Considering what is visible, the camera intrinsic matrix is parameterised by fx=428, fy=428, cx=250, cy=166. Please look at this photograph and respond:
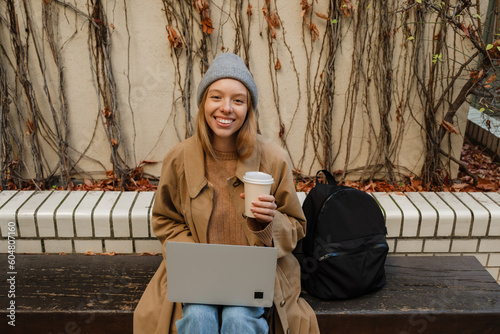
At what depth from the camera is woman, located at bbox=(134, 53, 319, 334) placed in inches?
74.5

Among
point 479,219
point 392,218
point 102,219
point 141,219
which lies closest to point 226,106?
point 141,219

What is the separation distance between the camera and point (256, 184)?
1.63 metres

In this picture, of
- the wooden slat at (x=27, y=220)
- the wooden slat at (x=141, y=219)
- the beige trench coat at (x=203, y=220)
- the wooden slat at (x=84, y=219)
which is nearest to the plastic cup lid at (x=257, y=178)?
the beige trench coat at (x=203, y=220)

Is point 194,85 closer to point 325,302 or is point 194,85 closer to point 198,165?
point 198,165

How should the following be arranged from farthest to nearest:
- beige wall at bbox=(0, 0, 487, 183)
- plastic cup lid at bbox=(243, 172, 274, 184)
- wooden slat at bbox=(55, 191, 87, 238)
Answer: beige wall at bbox=(0, 0, 487, 183) < wooden slat at bbox=(55, 191, 87, 238) < plastic cup lid at bbox=(243, 172, 274, 184)

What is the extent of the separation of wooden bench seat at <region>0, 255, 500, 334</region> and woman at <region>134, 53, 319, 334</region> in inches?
7.4

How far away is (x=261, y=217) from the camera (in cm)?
174

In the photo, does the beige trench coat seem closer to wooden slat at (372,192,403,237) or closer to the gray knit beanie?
the gray knit beanie

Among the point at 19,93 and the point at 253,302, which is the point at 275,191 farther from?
the point at 19,93

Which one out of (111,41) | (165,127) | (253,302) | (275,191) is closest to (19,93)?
(111,41)

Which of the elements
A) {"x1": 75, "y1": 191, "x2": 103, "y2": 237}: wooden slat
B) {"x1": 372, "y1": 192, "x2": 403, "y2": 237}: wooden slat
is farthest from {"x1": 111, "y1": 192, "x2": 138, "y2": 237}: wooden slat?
{"x1": 372, "y1": 192, "x2": 403, "y2": 237}: wooden slat

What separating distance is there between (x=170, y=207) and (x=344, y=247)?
902 millimetres

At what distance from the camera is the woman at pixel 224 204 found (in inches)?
74.5

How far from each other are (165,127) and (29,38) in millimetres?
1073
